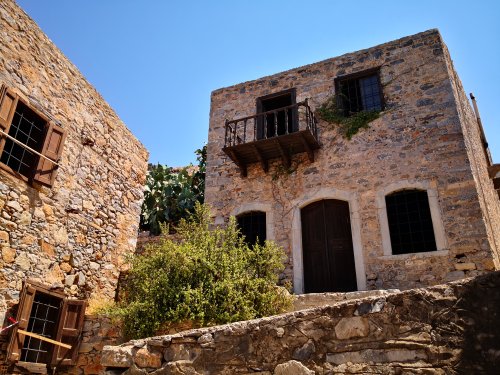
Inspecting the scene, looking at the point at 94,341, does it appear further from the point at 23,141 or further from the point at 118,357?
the point at 118,357

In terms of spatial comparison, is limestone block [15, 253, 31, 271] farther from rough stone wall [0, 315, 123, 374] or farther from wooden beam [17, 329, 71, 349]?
rough stone wall [0, 315, 123, 374]

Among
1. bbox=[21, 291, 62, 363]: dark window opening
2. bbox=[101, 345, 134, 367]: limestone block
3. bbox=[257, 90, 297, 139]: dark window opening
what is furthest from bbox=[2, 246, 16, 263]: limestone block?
bbox=[257, 90, 297, 139]: dark window opening

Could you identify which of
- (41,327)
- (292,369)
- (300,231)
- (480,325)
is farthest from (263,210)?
(480,325)

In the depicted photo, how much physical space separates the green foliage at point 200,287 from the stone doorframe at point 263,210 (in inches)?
102

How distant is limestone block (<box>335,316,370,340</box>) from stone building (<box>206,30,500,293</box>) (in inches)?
217

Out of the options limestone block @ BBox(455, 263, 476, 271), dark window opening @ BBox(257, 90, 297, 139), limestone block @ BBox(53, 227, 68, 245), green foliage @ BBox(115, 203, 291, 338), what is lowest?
green foliage @ BBox(115, 203, 291, 338)

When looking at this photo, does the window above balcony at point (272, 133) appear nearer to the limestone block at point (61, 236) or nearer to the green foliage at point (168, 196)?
the green foliage at point (168, 196)

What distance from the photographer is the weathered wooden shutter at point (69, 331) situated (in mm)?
6781

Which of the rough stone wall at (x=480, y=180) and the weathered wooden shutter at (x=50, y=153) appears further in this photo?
the rough stone wall at (x=480, y=180)

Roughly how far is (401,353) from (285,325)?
31.0 inches

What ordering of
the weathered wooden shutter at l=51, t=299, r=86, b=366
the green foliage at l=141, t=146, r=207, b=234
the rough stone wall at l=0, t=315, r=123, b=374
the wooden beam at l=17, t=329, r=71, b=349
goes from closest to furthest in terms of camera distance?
the wooden beam at l=17, t=329, r=71, b=349 → the weathered wooden shutter at l=51, t=299, r=86, b=366 → the rough stone wall at l=0, t=315, r=123, b=374 → the green foliage at l=141, t=146, r=207, b=234

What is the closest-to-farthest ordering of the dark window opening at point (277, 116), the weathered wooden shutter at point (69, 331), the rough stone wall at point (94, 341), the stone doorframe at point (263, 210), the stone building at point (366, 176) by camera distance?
the weathered wooden shutter at point (69, 331)
the rough stone wall at point (94, 341)
the stone building at point (366, 176)
the stone doorframe at point (263, 210)
the dark window opening at point (277, 116)

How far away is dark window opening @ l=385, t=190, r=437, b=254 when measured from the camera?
7.84m

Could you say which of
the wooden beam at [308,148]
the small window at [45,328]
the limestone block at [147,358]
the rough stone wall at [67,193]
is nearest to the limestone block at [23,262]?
the rough stone wall at [67,193]
